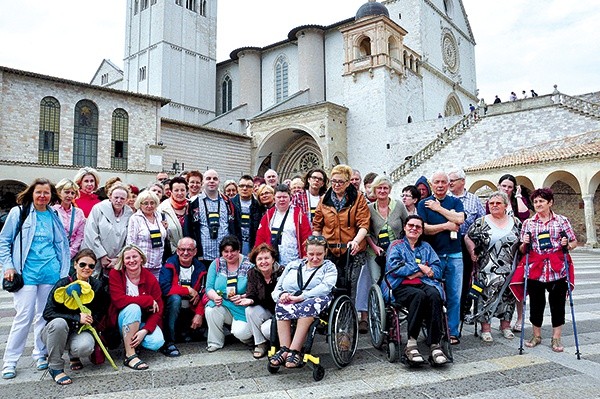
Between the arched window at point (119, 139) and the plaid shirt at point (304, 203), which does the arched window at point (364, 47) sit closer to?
the arched window at point (119, 139)

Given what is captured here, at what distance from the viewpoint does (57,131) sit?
68.7 ft

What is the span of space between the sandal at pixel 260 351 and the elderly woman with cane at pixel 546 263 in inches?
Result: 114

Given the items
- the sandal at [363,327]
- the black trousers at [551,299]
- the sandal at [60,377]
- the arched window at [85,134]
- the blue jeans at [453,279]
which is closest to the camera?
the sandal at [60,377]

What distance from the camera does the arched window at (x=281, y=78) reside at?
117ft

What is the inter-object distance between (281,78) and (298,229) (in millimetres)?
33089

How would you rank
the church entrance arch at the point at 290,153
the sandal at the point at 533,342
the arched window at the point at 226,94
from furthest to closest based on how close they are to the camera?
the arched window at the point at 226,94
the church entrance arch at the point at 290,153
the sandal at the point at 533,342

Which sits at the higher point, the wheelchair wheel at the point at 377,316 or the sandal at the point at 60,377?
the wheelchair wheel at the point at 377,316

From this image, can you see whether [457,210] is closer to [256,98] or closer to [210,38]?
[256,98]

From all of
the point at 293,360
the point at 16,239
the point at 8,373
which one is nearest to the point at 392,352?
the point at 293,360

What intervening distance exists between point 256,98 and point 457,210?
113 feet

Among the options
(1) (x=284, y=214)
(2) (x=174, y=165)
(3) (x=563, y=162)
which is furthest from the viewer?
(2) (x=174, y=165)

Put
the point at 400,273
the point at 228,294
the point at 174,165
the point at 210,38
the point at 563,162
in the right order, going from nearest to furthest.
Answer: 1. the point at 400,273
2. the point at 228,294
3. the point at 563,162
4. the point at 174,165
5. the point at 210,38

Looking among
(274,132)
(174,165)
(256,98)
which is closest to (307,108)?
(274,132)

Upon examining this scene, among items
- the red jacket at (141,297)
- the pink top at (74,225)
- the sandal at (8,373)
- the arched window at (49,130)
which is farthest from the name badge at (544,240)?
the arched window at (49,130)
